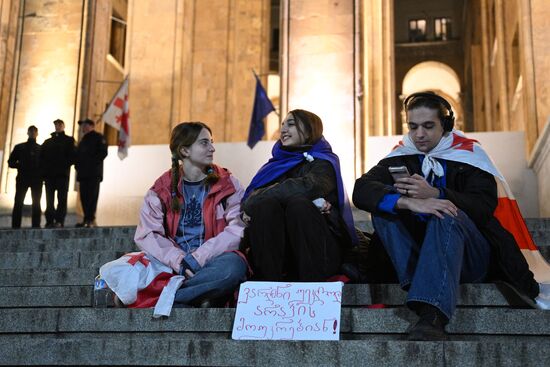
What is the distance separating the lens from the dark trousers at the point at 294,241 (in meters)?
4.06

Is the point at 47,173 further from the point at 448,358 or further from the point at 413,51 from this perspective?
the point at 413,51

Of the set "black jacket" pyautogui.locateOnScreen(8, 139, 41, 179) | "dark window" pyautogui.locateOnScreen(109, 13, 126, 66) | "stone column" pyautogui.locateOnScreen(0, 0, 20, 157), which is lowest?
"black jacket" pyautogui.locateOnScreen(8, 139, 41, 179)

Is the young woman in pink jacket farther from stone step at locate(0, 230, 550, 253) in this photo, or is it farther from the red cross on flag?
the red cross on flag

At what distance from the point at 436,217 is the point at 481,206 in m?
0.34

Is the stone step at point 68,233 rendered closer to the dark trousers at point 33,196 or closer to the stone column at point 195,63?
the dark trousers at point 33,196

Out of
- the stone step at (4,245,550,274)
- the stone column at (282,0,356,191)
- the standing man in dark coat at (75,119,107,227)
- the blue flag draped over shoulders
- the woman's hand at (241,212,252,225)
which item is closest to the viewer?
the woman's hand at (241,212,252,225)

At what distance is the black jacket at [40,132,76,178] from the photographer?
9.65 metres

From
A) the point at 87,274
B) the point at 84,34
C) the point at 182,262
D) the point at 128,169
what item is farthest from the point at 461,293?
the point at 84,34

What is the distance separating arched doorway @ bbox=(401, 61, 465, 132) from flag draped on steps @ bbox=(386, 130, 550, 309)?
72.0 ft

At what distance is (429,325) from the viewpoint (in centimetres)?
329

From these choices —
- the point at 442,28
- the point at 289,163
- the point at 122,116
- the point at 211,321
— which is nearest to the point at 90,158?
the point at 122,116

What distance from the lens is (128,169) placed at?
485 inches

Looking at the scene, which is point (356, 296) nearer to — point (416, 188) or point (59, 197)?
point (416, 188)

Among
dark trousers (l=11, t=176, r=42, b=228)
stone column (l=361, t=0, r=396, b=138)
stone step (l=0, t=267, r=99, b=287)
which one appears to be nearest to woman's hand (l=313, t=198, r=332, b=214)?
stone step (l=0, t=267, r=99, b=287)
